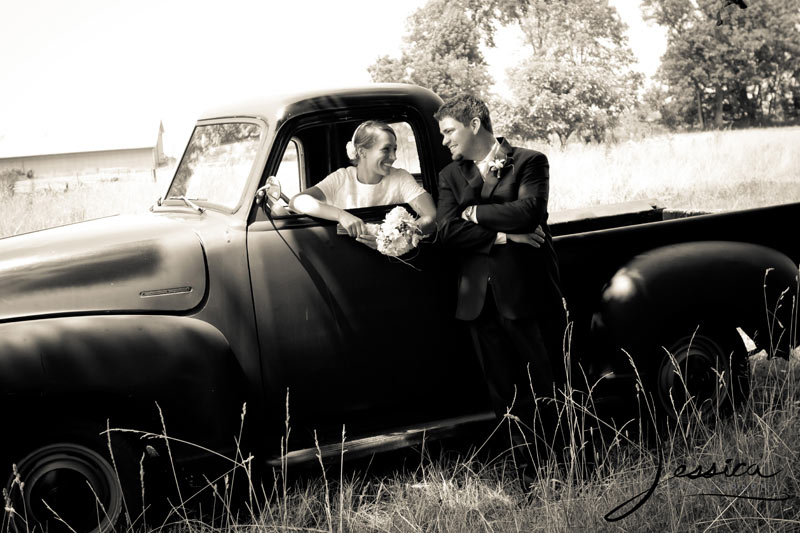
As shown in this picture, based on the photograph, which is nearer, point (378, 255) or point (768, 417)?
point (378, 255)

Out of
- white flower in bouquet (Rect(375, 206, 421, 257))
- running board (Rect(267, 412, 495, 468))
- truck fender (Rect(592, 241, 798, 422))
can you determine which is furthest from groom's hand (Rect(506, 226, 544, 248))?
running board (Rect(267, 412, 495, 468))

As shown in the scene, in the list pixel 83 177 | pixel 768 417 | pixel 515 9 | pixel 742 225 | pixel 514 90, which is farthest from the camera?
pixel 515 9

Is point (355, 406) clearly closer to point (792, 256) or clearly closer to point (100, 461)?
point (100, 461)

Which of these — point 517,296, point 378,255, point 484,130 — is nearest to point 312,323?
point 378,255

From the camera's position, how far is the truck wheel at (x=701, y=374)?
404 centimetres

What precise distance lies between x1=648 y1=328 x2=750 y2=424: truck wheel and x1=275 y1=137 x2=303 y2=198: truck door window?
6.73 feet

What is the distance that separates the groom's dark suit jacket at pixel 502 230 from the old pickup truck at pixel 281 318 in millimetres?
172

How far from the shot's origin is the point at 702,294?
157 inches

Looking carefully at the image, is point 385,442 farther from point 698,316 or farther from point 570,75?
point 570,75

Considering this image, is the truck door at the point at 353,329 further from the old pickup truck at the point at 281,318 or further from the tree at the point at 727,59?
the tree at the point at 727,59

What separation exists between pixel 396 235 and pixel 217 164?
104 centimetres

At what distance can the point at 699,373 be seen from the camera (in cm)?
415

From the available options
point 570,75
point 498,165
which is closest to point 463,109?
point 498,165

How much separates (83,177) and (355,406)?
10.2m
